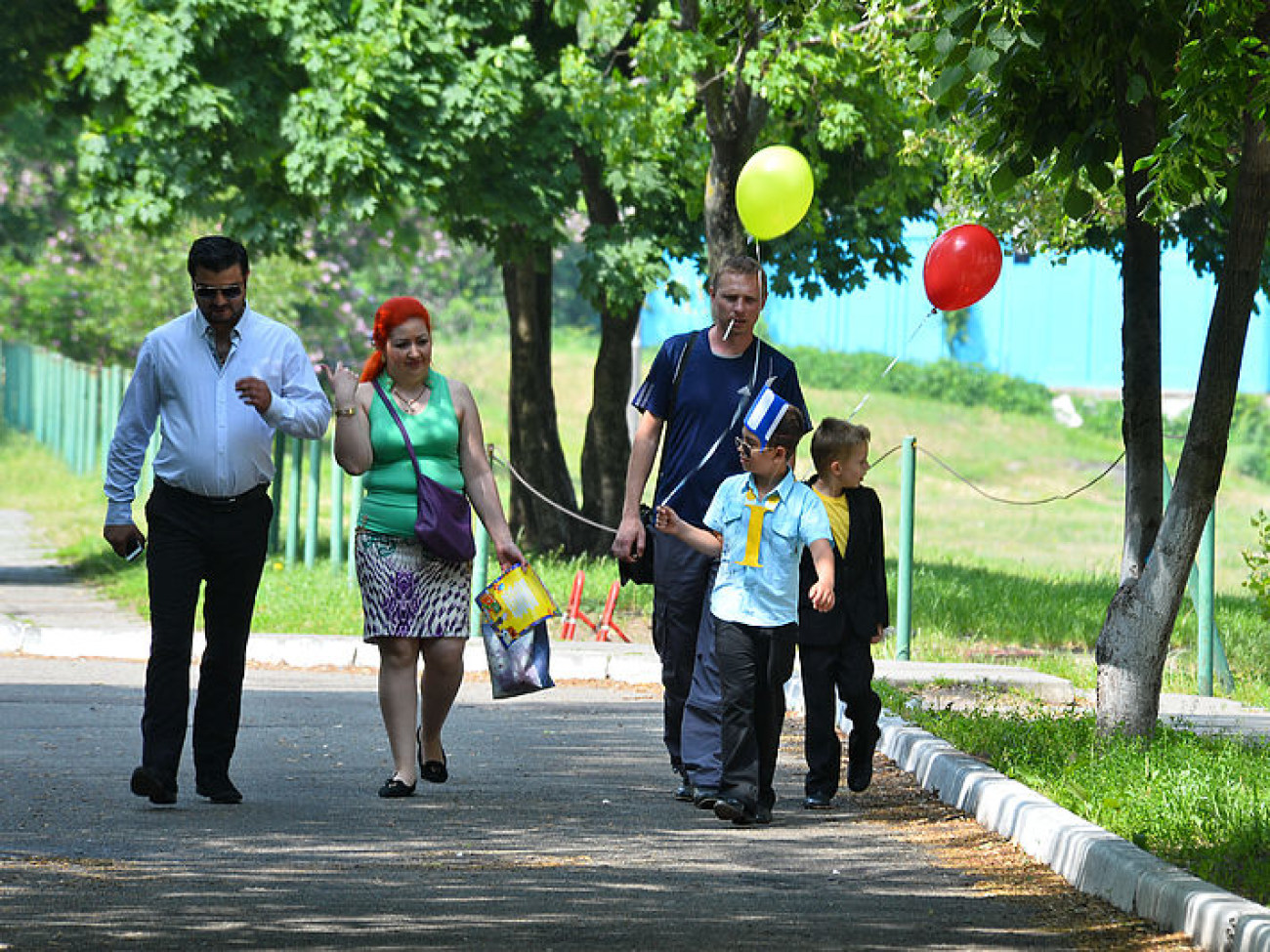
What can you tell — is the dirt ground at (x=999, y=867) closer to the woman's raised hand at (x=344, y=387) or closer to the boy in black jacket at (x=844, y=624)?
the boy in black jacket at (x=844, y=624)

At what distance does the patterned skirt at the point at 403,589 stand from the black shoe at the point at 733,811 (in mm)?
1259

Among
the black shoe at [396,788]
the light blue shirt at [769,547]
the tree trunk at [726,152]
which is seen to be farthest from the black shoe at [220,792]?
the tree trunk at [726,152]

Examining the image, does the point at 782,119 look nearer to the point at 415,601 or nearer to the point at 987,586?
the point at 987,586

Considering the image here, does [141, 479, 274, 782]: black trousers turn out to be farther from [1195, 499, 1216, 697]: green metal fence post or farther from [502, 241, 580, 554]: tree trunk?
[502, 241, 580, 554]: tree trunk

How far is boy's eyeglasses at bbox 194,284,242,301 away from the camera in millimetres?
7848

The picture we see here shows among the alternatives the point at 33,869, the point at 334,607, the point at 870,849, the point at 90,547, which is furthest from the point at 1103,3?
the point at 90,547

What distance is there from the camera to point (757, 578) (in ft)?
25.8

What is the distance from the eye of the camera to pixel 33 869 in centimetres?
652

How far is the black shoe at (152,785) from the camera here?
7.76m

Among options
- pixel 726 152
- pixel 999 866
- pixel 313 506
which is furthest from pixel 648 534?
pixel 313 506

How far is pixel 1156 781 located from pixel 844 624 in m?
1.43

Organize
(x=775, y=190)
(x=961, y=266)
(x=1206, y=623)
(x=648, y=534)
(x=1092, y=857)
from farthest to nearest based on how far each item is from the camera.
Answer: (x=1206, y=623) → (x=961, y=266) → (x=775, y=190) → (x=648, y=534) → (x=1092, y=857)

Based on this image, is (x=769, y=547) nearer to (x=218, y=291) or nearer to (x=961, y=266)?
(x=218, y=291)

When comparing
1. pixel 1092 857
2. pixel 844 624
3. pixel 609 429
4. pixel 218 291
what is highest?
pixel 218 291
